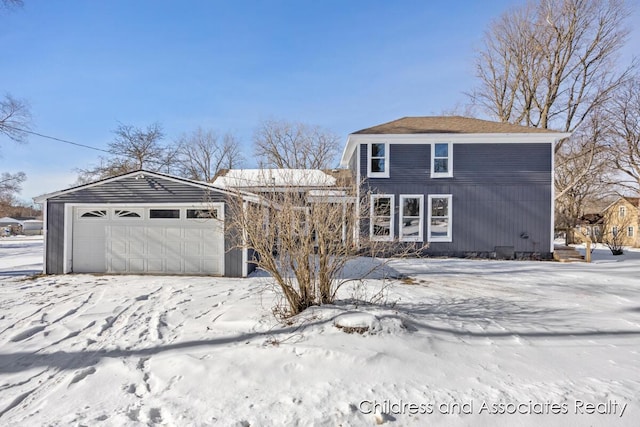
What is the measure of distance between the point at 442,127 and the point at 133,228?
41.0 ft

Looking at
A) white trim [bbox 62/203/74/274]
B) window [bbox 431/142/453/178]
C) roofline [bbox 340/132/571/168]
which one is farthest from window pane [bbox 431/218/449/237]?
white trim [bbox 62/203/74/274]

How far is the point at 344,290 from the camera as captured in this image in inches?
263

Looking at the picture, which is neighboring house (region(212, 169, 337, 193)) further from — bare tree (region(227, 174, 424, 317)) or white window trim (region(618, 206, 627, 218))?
white window trim (region(618, 206, 627, 218))

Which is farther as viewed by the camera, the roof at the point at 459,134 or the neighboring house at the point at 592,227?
the neighboring house at the point at 592,227

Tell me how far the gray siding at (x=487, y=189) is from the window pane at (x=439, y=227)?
0.36 metres

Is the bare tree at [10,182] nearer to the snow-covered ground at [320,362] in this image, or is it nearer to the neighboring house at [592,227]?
the snow-covered ground at [320,362]

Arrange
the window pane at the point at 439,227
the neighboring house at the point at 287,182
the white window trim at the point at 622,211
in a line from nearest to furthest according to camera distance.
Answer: the neighboring house at the point at 287,182
the window pane at the point at 439,227
the white window trim at the point at 622,211

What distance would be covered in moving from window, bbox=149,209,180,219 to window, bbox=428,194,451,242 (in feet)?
31.6

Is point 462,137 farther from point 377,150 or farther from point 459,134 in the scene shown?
point 377,150

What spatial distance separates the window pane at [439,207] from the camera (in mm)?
13008

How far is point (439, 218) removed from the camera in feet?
42.4

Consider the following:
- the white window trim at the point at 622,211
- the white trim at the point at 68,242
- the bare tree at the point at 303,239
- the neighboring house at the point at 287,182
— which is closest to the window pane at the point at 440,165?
the neighboring house at the point at 287,182

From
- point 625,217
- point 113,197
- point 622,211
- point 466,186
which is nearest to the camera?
point 113,197

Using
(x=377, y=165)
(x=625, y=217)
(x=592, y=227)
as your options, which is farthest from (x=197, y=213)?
(x=625, y=217)
